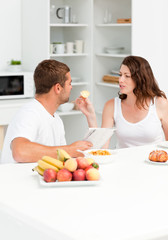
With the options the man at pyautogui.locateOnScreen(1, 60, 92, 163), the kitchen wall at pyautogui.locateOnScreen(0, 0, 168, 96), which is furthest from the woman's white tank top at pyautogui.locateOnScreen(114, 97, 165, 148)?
the kitchen wall at pyautogui.locateOnScreen(0, 0, 168, 96)

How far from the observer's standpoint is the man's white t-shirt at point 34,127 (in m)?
2.46

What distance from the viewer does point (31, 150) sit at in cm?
235

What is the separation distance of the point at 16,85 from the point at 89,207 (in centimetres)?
310

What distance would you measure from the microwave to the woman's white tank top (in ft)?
5.53

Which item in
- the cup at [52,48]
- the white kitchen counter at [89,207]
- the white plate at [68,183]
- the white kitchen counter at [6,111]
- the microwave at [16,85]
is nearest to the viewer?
the white kitchen counter at [89,207]

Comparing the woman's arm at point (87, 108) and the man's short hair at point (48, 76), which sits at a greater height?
the man's short hair at point (48, 76)

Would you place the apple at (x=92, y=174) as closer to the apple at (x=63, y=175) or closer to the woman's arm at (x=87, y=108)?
the apple at (x=63, y=175)

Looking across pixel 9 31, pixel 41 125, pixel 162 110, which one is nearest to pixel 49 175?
pixel 41 125

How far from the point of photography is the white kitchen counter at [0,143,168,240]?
142 cm

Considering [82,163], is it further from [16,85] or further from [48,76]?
[16,85]

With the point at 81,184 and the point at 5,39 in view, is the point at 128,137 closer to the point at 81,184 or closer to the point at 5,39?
the point at 81,184

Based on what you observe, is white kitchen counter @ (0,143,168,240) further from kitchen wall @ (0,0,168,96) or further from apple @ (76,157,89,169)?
kitchen wall @ (0,0,168,96)

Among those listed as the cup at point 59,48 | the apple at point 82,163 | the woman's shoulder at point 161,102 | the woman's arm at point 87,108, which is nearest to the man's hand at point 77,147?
the apple at point 82,163

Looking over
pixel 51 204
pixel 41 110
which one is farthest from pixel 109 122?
pixel 51 204
